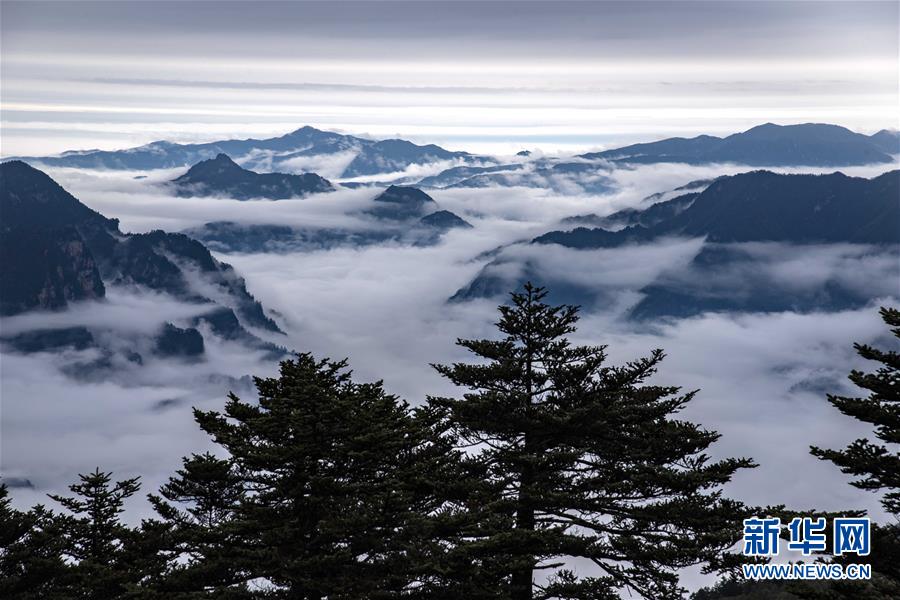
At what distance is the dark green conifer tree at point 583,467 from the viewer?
28422mm

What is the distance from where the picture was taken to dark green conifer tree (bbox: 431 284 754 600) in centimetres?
2842

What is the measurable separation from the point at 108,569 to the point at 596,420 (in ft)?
62.1

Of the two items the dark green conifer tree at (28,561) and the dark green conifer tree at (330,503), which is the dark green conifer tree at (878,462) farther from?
the dark green conifer tree at (28,561)

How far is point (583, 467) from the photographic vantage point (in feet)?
103

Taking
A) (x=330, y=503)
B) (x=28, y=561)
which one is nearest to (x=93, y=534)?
(x=28, y=561)

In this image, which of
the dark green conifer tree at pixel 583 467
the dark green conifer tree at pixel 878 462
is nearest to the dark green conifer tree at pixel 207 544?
the dark green conifer tree at pixel 583 467

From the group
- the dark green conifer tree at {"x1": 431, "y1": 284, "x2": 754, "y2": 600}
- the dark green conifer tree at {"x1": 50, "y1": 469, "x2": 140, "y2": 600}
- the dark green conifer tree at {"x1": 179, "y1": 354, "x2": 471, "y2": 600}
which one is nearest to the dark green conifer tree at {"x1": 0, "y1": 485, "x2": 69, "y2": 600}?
the dark green conifer tree at {"x1": 50, "y1": 469, "x2": 140, "y2": 600}

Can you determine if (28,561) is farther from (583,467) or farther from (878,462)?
(878,462)

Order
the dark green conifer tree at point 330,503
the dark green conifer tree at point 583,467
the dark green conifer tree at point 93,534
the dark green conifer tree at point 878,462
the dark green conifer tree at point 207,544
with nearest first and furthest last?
the dark green conifer tree at point 878,462
the dark green conifer tree at point 583,467
the dark green conifer tree at point 330,503
the dark green conifer tree at point 207,544
the dark green conifer tree at point 93,534

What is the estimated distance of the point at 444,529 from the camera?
28.7m

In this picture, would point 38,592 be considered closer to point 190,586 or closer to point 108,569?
point 108,569

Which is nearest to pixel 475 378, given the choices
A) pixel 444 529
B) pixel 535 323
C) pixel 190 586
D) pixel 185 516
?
pixel 535 323

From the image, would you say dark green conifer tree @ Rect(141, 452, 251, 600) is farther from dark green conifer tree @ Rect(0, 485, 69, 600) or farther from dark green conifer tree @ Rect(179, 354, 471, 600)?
dark green conifer tree @ Rect(0, 485, 69, 600)

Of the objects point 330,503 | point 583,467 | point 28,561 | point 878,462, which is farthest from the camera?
point 28,561
